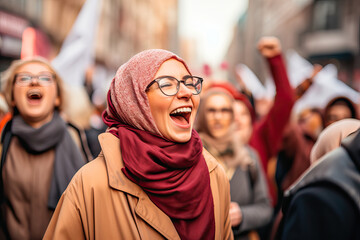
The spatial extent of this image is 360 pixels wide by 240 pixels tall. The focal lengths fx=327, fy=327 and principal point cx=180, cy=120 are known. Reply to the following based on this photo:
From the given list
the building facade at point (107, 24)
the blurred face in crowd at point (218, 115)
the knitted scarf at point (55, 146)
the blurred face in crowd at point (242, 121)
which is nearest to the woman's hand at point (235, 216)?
the blurred face in crowd at point (218, 115)

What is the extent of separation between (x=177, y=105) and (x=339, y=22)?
87.9 ft

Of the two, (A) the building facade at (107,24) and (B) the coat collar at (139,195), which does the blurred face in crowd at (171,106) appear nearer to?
(B) the coat collar at (139,195)

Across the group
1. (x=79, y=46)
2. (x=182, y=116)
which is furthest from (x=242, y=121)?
(x=182, y=116)

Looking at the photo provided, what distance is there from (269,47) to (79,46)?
2.12 metres

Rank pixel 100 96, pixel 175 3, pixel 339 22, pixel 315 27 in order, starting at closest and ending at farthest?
1. pixel 100 96
2. pixel 339 22
3. pixel 315 27
4. pixel 175 3

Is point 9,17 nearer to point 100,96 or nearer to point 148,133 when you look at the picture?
point 100,96

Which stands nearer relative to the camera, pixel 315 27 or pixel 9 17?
pixel 9 17

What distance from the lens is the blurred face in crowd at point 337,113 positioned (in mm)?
3990

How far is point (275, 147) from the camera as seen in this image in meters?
3.56

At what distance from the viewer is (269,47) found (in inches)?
129

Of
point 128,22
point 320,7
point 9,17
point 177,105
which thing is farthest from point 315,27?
point 177,105

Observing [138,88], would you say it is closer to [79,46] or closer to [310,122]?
[79,46]

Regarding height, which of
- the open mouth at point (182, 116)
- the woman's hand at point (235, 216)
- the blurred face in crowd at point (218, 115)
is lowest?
the woman's hand at point (235, 216)

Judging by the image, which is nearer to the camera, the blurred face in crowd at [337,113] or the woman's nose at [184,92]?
the woman's nose at [184,92]
